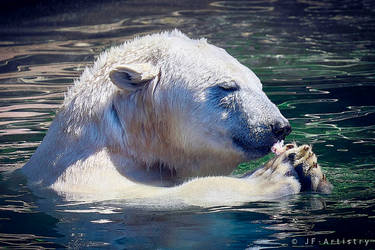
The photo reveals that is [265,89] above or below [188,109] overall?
above

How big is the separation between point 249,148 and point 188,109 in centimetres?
47

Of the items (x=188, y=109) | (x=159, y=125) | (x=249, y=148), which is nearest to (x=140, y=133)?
(x=159, y=125)

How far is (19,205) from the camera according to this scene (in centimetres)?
451

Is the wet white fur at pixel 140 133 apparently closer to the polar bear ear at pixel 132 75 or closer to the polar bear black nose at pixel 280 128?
the polar bear ear at pixel 132 75

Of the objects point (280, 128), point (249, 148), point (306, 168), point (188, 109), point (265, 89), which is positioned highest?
point (265, 89)

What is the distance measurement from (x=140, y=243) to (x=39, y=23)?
1000 centimetres

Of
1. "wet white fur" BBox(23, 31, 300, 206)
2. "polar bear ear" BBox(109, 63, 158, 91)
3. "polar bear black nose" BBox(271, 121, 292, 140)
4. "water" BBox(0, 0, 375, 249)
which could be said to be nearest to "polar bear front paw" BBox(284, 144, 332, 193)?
"water" BBox(0, 0, 375, 249)

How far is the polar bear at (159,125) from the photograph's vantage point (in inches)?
178

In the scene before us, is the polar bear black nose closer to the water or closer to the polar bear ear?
the water

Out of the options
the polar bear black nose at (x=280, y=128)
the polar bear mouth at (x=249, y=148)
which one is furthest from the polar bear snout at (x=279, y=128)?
the polar bear mouth at (x=249, y=148)

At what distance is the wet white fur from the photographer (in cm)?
457

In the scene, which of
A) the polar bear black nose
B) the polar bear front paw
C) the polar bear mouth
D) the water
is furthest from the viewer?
the polar bear mouth

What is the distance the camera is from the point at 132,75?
15.0 feet

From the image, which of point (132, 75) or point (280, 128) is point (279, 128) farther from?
point (132, 75)
